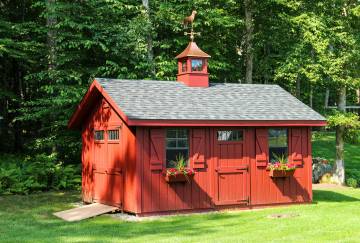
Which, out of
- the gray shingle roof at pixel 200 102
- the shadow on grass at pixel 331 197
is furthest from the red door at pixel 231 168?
the shadow on grass at pixel 331 197

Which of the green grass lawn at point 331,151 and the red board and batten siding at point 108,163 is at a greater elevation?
the red board and batten siding at point 108,163

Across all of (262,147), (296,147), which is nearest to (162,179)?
(262,147)

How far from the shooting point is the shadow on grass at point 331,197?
20.5m

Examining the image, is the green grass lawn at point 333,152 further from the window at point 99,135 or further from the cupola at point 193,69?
the window at point 99,135

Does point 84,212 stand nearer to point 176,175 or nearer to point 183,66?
point 176,175

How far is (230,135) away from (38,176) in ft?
28.9

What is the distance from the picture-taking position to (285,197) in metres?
18.5

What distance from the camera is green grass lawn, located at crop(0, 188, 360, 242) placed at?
1248 cm

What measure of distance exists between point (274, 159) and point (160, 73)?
8660mm

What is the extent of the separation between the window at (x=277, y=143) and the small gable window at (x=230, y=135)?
118cm

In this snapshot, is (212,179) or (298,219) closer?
(298,219)

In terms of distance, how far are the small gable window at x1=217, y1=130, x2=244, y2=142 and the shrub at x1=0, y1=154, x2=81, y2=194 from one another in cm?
794

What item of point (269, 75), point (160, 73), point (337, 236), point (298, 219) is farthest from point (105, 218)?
point (269, 75)

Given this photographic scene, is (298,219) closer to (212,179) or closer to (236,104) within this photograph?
(212,179)
